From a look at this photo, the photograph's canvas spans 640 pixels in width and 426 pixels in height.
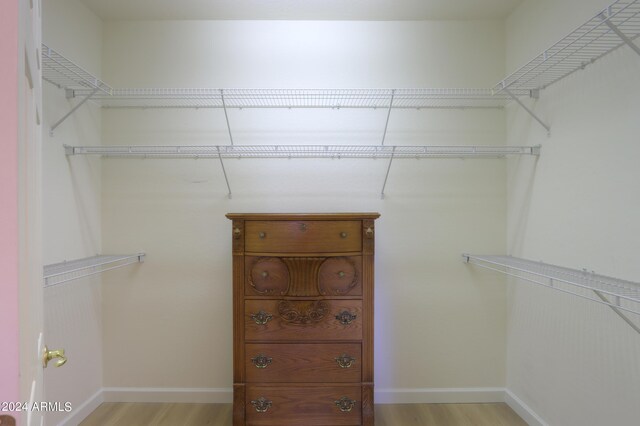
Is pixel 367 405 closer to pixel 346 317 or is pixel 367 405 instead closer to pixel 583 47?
pixel 346 317

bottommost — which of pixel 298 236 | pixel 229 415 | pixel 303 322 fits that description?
pixel 229 415

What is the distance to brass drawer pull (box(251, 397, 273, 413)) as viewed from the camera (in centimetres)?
178

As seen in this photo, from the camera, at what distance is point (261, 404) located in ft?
5.83

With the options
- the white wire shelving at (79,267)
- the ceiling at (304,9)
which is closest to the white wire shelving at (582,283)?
the ceiling at (304,9)

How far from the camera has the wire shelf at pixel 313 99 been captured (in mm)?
2164

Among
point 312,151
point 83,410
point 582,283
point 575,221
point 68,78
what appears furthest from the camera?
point 312,151

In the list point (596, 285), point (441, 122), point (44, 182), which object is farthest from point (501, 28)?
point (44, 182)

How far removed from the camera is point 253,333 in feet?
5.89

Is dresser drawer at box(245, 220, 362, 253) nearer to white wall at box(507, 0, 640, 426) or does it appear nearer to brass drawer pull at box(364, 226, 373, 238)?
brass drawer pull at box(364, 226, 373, 238)

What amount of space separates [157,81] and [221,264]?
130 centimetres

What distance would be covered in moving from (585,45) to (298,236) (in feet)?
5.03

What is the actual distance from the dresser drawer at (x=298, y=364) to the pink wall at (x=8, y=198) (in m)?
1.34

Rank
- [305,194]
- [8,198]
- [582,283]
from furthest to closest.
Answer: [305,194], [582,283], [8,198]

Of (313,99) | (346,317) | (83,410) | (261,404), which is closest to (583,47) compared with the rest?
(313,99)
